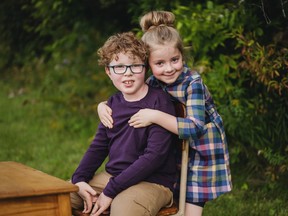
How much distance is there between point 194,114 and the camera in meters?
2.97

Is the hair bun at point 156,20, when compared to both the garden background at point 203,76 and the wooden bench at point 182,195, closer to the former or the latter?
the garden background at point 203,76

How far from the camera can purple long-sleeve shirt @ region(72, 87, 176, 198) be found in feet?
9.40

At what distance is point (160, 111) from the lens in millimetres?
2930

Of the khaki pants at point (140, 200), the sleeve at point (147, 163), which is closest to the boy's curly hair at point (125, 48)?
the sleeve at point (147, 163)

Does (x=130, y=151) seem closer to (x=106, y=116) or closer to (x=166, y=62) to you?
(x=106, y=116)

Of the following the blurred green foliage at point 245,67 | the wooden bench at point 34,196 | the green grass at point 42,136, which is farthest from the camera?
the green grass at point 42,136

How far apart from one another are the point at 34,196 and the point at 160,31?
3.54 ft

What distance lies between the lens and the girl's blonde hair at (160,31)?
303 cm

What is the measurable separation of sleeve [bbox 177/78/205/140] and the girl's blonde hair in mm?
211

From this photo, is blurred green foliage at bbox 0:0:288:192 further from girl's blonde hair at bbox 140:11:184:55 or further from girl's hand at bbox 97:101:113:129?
girl's hand at bbox 97:101:113:129

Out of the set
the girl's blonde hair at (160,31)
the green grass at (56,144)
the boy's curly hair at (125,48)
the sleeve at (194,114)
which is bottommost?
the green grass at (56,144)

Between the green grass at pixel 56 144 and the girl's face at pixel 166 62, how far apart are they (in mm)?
1495

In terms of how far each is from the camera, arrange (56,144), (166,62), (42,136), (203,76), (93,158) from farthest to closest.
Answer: (42,136) < (56,144) < (203,76) < (93,158) < (166,62)

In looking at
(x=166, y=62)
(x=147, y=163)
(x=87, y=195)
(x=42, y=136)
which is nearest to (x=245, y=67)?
(x=166, y=62)
